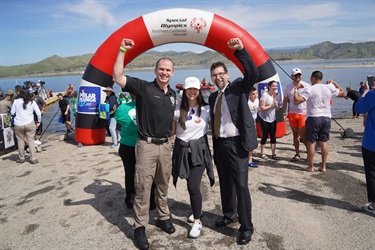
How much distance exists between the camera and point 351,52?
17712 cm

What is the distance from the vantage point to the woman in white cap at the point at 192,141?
8.73 feet

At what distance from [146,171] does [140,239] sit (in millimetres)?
671

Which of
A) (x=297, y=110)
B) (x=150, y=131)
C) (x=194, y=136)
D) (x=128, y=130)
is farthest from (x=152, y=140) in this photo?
(x=297, y=110)

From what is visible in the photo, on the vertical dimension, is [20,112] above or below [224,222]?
above

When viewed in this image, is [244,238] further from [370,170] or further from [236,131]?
[370,170]

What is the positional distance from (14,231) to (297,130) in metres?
4.56

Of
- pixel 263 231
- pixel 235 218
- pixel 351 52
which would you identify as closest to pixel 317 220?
pixel 263 231

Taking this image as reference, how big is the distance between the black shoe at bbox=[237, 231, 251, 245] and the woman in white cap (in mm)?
424

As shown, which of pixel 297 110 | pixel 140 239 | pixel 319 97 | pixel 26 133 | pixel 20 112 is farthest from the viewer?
pixel 26 133

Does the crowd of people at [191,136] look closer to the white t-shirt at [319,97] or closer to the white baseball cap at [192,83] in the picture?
the white baseball cap at [192,83]

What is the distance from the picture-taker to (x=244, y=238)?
8.57ft

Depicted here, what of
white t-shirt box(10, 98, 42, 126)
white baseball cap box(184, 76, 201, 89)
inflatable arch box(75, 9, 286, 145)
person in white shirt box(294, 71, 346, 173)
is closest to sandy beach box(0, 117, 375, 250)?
person in white shirt box(294, 71, 346, 173)

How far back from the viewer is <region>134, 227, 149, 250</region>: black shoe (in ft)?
8.51

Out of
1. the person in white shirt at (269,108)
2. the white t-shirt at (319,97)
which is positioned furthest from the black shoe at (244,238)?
the person in white shirt at (269,108)
